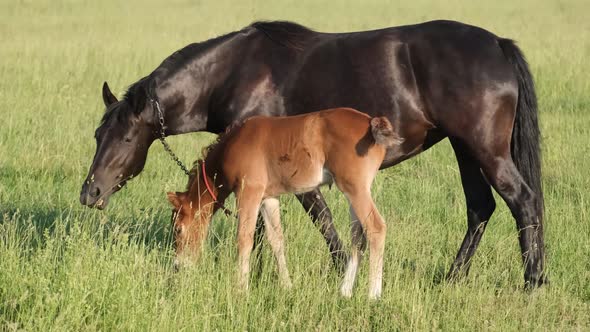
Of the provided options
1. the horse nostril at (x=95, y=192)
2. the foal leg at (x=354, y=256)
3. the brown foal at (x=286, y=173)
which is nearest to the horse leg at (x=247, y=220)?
the brown foal at (x=286, y=173)

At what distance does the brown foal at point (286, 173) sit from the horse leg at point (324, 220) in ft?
1.35

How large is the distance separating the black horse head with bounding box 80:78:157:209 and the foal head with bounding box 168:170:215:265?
2.62 ft

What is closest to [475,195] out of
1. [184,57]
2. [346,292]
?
[346,292]

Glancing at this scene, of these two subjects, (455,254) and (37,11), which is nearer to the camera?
(455,254)

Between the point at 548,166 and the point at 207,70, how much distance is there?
4.09 metres

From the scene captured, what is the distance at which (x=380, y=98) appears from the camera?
631 centimetres

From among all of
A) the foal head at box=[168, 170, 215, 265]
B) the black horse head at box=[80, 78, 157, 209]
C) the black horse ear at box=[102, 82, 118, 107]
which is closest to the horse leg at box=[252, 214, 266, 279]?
the foal head at box=[168, 170, 215, 265]

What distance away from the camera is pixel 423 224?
7.05 metres

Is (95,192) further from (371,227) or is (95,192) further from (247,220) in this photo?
(371,227)

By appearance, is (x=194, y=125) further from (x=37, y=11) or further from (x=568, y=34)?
(x=37, y=11)

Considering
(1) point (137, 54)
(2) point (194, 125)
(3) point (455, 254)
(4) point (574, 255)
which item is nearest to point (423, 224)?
(3) point (455, 254)

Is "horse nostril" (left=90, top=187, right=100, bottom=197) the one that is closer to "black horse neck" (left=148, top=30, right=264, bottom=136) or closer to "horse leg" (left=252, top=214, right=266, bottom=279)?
"black horse neck" (left=148, top=30, right=264, bottom=136)

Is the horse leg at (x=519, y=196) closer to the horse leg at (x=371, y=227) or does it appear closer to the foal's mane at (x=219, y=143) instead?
the horse leg at (x=371, y=227)

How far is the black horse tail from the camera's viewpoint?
6.36m
